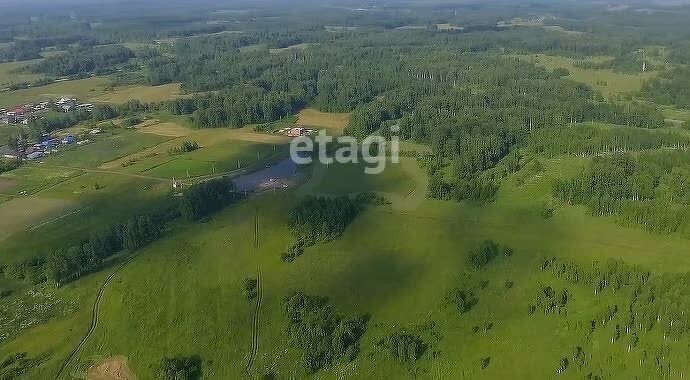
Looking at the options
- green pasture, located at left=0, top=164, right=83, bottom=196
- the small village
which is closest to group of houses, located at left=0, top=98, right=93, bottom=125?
Answer: the small village

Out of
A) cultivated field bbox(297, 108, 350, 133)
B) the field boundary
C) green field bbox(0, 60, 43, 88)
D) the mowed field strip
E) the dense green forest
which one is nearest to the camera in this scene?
the field boundary

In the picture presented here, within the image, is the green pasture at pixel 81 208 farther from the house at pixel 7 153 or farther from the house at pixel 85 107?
the house at pixel 85 107

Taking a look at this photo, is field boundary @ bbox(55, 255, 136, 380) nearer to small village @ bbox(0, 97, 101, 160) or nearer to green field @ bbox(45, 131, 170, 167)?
green field @ bbox(45, 131, 170, 167)

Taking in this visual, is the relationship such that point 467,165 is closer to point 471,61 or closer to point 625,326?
point 625,326

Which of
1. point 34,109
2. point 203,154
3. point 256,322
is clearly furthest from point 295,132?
point 34,109

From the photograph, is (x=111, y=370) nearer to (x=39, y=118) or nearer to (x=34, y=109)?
(x=39, y=118)

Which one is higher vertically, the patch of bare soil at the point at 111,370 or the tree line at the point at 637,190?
the tree line at the point at 637,190

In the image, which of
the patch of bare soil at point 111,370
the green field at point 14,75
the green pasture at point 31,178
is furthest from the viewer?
the green field at point 14,75

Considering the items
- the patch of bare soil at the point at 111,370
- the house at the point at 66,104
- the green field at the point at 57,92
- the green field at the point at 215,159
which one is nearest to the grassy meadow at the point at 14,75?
the green field at the point at 57,92
